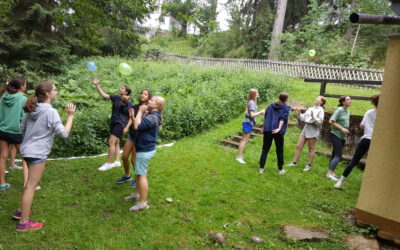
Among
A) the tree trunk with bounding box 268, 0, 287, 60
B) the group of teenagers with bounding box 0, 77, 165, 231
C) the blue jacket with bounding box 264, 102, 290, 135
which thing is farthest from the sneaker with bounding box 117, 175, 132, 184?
the tree trunk with bounding box 268, 0, 287, 60

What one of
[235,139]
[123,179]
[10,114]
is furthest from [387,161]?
[10,114]

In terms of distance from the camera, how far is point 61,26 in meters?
16.8

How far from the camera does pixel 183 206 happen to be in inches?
190

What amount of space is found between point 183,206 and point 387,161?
3088 mm

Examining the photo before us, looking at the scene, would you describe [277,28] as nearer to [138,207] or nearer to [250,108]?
[250,108]

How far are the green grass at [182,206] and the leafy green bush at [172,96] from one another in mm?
1426

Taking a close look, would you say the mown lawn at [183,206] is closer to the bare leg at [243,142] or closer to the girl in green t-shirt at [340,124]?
the bare leg at [243,142]

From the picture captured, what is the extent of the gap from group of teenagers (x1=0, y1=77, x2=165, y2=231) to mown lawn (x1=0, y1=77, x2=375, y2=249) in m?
0.29

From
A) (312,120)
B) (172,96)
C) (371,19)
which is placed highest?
(371,19)

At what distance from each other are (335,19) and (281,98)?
22.3 m

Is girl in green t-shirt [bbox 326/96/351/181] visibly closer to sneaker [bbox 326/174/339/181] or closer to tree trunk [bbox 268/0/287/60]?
sneaker [bbox 326/174/339/181]

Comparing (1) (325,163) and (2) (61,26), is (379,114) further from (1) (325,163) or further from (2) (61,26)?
(2) (61,26)

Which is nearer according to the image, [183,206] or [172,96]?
[183,206]

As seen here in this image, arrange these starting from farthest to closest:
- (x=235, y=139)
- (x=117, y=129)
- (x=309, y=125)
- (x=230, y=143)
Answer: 1. (x=235, y=139)
2. (x=230, y=143)
3. (x=309, y=125)
4. (x=117, y=129)
